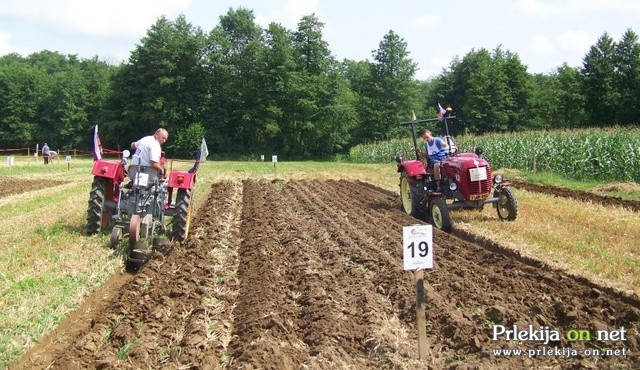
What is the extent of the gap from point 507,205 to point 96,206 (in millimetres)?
6772

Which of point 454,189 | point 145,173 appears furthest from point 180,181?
point 454,189

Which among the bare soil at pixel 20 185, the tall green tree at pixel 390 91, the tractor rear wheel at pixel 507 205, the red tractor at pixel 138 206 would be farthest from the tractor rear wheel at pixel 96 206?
the tall green tree at pixel 390 91

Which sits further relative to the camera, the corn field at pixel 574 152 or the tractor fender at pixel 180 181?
the corn field at pixel 574 152

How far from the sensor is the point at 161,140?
26.0 feet

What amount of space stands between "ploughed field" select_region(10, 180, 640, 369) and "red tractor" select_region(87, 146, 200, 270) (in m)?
0.33

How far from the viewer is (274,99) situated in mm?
48219

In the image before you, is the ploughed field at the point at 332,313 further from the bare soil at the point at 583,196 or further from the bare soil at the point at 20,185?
the bare soil at the point at 20,185

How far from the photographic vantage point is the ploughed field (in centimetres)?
402

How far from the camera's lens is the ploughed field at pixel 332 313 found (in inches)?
158

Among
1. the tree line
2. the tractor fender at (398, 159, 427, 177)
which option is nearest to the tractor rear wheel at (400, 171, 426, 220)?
the tractor fender at (398, 159, 427, 177)

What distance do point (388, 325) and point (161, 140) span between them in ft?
15.6

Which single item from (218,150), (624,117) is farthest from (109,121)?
(624,117)

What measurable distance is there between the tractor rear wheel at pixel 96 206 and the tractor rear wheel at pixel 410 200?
209 inches

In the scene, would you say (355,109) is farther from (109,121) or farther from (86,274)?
(86,274)
